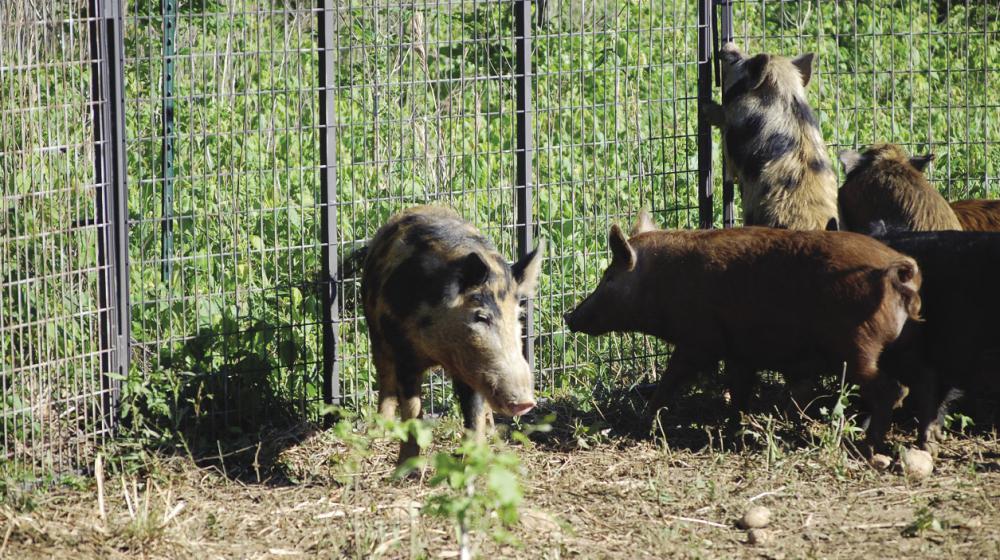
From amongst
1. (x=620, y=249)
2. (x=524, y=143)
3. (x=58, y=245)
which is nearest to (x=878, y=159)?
(x=620, y=249)

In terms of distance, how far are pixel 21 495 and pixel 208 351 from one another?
1516 millimetres

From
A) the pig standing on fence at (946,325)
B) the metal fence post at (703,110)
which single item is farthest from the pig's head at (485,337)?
the metal fence post at (703,110)

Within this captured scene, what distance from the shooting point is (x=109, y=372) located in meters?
6.78

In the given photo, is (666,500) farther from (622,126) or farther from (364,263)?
(622,126)

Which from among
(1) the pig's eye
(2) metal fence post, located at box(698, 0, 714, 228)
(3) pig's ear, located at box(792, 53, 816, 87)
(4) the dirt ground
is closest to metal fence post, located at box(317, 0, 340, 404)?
(4) the dirt ground

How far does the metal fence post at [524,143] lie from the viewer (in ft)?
25.5

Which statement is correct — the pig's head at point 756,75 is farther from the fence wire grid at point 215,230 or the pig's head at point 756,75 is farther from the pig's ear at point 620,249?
the pig's ear at point 620,249

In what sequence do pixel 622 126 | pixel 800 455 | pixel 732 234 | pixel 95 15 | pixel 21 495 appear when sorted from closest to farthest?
pixel 21 495
pixel 95 15
pixel 800 455
pixel 732 234
pixel 622 126

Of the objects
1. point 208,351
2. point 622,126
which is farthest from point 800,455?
point 622,126

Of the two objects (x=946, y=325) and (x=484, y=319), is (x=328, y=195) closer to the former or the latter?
(x=484, y=319)

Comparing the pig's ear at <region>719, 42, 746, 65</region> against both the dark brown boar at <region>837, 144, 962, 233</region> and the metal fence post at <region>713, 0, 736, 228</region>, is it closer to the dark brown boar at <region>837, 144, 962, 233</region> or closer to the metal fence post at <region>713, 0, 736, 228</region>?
the metal fence post at <region>713, 0, 736, 228</region>

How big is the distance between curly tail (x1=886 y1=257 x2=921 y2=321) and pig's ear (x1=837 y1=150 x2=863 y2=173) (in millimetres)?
1833

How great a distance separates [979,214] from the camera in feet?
28.3

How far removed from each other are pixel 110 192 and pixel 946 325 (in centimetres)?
454
